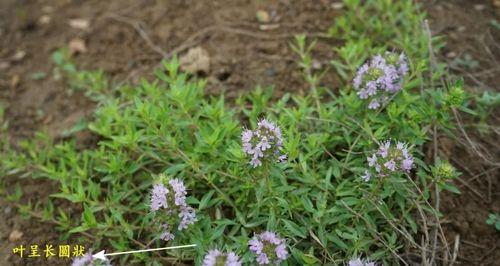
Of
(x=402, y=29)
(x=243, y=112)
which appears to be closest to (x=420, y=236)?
(x=243, y=112)

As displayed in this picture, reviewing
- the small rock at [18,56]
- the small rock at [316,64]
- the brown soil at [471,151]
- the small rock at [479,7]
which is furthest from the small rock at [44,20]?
the small rock at [479,7]

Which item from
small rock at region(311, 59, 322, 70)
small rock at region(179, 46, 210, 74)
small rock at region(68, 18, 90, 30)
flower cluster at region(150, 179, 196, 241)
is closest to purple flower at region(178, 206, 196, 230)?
flower cluster at region(150, 179, 196, 241)

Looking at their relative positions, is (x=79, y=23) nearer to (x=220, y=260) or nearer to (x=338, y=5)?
(x=338, y=5)

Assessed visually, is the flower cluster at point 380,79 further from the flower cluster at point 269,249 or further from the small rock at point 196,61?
the small rock at point 196,61

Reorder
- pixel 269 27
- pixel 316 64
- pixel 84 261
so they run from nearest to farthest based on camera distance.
→ pixel 84 261, pixel 316 64, pixel 269 27

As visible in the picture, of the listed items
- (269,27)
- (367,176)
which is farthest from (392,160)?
(269,27)

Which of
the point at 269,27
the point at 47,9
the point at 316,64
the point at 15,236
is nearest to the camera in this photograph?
the point at 15,236

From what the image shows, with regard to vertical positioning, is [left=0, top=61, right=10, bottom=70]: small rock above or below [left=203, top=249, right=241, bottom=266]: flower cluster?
below

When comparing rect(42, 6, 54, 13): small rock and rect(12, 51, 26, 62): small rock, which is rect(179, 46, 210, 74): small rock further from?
rect(42, 6, 54, 13): small rock
